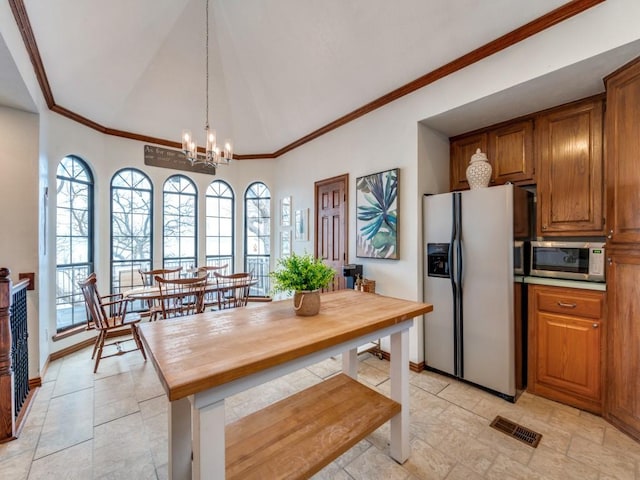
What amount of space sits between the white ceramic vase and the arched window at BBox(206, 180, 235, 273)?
161 inches

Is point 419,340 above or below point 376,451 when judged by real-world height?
above

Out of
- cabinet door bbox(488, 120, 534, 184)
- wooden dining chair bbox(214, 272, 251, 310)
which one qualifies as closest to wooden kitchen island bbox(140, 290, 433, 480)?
cabinet door bbox(488, 120, 534, 184)

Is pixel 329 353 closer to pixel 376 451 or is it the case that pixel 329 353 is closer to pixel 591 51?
pixel 376 451

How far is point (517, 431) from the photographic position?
6.51 feet

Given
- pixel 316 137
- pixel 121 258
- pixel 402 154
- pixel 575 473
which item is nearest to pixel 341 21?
pixel 402 154

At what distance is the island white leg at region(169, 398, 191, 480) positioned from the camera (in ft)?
4.12

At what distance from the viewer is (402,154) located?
3029mm

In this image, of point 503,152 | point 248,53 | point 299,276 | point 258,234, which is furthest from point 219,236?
point 503,152

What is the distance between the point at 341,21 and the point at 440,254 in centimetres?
249

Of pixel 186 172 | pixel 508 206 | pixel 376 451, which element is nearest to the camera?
pixel 376 451

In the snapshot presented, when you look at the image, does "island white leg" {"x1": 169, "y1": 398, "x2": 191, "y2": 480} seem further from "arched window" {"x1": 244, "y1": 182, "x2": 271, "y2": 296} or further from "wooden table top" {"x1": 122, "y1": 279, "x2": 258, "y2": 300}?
"arched window" {"x1": 244, "y1": 182, "x2": 271, "y2": 296}

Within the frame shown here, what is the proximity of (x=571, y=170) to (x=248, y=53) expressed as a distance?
383 cm

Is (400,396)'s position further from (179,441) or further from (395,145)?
(395,145)

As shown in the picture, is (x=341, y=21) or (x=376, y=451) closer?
(x=376, y=451)
